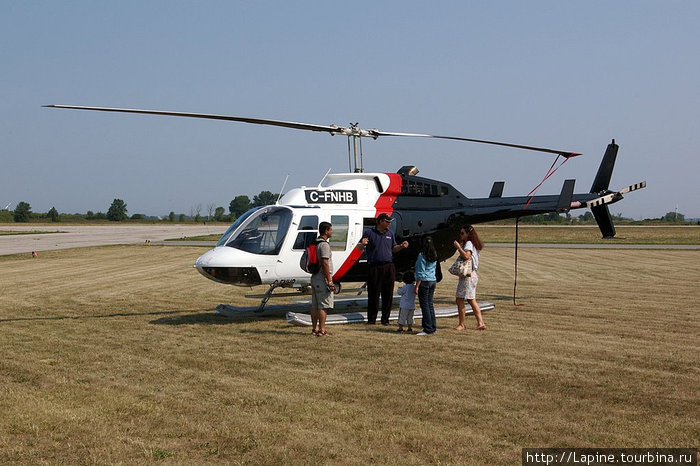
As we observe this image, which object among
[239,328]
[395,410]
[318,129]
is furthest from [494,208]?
[395,410]

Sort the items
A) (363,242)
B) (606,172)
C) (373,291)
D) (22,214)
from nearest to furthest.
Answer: (363,242), (373,291), (606,172), (22,214)

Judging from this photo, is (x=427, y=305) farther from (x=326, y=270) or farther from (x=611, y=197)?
(x=611, y=197)

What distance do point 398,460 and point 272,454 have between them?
42.6 inches

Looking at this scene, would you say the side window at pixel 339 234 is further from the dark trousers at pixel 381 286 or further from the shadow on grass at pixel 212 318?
the shadow on grass at pixel 212 318

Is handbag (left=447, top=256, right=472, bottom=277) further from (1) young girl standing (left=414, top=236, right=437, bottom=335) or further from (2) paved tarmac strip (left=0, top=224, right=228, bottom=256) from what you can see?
(2) paved tarmac strip (left=0, top=224, right=228, bottom=256)

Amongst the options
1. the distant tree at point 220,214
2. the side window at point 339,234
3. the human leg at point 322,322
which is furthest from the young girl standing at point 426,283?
the distant tree at point 220,214

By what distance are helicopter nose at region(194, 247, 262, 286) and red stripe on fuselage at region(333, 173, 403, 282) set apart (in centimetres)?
189

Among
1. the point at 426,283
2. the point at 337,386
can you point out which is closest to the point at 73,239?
the point at 426,283

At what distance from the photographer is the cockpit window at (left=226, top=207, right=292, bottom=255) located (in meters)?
12.4

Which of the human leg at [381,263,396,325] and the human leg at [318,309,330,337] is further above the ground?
the human leg at [381,263,396,325]

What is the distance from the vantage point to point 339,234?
13039mm

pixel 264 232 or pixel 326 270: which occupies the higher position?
pixel 264 232

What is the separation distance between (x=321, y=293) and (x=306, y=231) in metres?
1.96

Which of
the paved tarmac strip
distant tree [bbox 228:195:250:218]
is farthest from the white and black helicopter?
distant tree [bbox 228:195:250:218]
